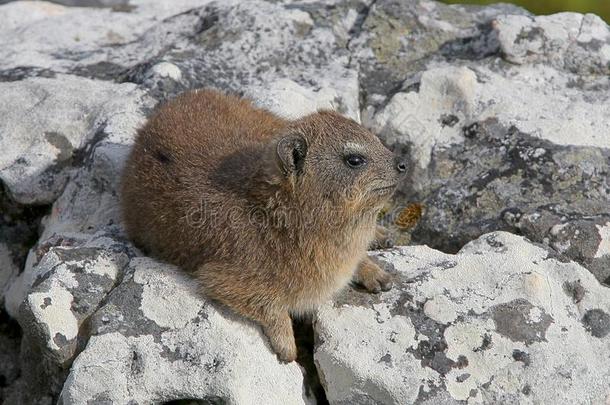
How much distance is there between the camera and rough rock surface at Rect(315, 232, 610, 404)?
5770 mm

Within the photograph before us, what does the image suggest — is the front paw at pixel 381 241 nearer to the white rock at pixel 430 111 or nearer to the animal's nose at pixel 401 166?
the white rock at pixel 430 111

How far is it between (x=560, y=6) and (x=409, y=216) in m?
7.22

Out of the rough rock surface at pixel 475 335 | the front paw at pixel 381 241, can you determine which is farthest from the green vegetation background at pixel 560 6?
the rough rock surface at pixel 475 335

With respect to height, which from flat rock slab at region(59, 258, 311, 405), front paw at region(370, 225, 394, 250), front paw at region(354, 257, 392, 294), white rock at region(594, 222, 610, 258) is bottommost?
front paw at region(370, 225, 394, 250)

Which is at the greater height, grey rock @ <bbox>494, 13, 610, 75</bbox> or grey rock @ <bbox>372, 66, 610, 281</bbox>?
grey rock @ <bbox>494, 13, 610, 75</bbox>

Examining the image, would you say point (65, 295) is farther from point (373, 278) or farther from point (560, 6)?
point (560, 6)

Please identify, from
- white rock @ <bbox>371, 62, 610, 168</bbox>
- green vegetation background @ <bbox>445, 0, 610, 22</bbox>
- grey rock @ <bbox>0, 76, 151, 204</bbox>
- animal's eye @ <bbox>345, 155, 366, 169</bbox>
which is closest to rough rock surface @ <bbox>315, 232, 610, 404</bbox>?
animal's eye @ <bbox>345, 155, 366, 169</bbox>

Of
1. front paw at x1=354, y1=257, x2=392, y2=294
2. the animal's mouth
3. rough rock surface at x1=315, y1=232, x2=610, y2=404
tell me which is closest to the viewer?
rough rock surface at x1=315, y1=232, x2=610, y2=404

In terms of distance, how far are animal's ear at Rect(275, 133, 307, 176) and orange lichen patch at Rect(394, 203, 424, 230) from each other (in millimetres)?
1577

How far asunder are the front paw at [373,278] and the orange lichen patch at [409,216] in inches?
38.8

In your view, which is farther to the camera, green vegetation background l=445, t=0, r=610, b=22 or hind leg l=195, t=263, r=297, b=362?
green vegetation background l=445, t=0, r=610, b=22

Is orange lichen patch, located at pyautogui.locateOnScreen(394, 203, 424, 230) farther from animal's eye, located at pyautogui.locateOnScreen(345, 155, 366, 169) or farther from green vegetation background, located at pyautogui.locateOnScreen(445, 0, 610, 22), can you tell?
green vegetation background, located at pyautogui.locateOnScreen(445, 0, 610, 22)

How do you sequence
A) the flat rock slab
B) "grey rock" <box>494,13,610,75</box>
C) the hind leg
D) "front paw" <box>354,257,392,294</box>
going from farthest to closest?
"grey rock" <box>494,13,610,75</box> < "front paw" <box>354,257,392,294</box> < the hind leg < the flat rock slab

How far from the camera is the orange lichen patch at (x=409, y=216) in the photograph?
288 inches
